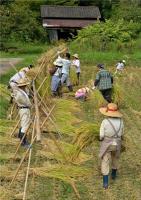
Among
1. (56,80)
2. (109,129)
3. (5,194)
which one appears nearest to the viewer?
(5,194)

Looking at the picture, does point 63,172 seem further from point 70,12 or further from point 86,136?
point 70,12

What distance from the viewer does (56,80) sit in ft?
50.5

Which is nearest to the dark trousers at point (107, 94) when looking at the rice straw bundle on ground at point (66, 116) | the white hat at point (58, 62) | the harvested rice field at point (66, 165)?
the rice straw bundle on ground at point (66, 116)

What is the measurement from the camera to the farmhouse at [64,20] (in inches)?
1524

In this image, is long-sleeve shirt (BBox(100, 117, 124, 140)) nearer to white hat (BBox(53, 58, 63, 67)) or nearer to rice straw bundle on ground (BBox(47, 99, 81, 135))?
rice straw bundle on ground (BBox(47, 99, 81, 135))

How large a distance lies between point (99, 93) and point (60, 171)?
5.91m


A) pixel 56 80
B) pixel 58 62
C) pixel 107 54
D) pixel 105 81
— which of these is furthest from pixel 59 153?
pixel 107 54

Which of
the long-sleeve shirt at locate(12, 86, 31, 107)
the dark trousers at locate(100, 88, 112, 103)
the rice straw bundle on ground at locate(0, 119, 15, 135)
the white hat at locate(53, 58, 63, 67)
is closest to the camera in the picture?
the long-sleeve shirt at locate(12, 86, 31, 107)

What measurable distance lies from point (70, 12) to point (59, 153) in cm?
3206

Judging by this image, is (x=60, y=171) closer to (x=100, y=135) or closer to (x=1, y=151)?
(x=100, y=135)

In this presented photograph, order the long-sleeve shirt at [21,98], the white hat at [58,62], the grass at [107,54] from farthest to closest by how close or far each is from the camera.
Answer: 1. the grass at [107,54]
2. the white hat at [58,62]
3. the long-sleeve shirt at [21,98]

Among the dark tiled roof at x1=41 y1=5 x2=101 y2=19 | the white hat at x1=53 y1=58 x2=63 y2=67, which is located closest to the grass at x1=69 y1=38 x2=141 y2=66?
the dark tiled roof at x1=41 y1=5 x2=101 y2=19

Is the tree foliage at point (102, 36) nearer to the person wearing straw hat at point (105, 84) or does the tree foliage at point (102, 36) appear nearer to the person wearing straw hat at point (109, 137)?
the person wearing straw hat at point (105, 84)

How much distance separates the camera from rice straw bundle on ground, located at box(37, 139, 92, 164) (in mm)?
8620
